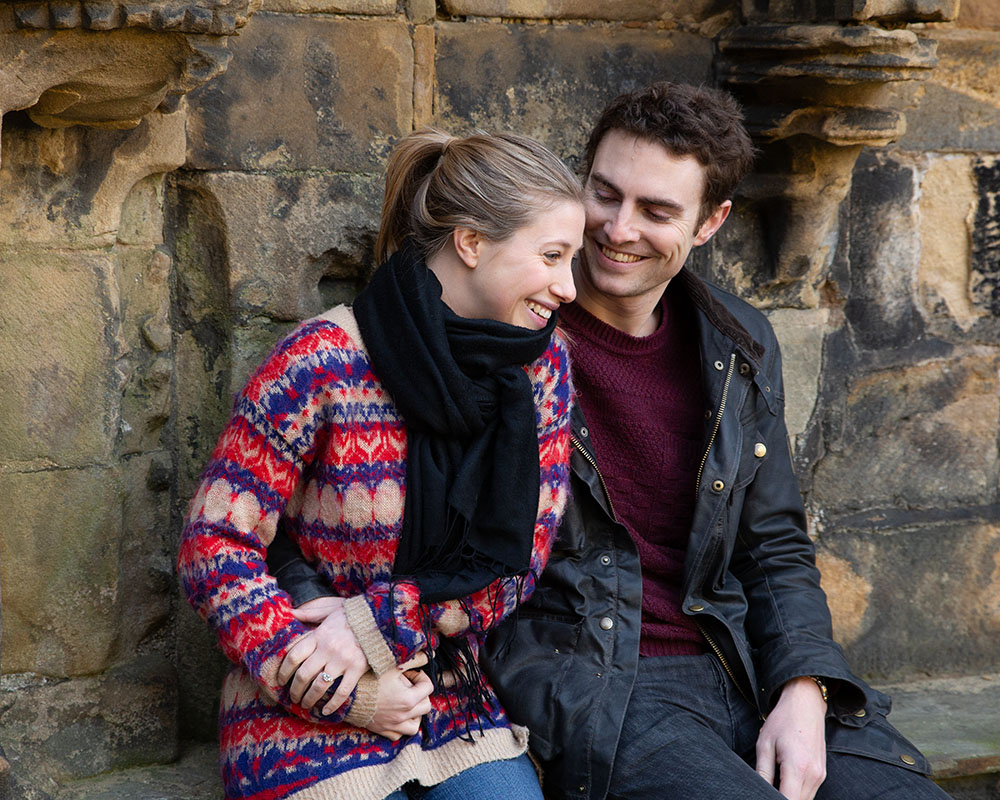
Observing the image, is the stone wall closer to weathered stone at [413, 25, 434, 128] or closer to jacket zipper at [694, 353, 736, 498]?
weathered stone at [413, 25, 434, 128]

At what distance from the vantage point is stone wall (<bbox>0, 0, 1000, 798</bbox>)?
7.14ft

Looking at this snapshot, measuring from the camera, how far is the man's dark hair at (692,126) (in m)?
2.26

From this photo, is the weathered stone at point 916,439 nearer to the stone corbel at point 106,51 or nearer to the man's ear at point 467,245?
the man's ear at point 467,245

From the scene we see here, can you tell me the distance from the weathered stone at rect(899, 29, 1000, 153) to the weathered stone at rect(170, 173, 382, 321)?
1.43m

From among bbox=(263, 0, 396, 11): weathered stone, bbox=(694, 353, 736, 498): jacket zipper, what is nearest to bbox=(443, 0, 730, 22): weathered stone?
bbox=(263, 0, 396, 11): weathered stone

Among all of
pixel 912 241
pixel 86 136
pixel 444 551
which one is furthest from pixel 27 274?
pixel 912 241

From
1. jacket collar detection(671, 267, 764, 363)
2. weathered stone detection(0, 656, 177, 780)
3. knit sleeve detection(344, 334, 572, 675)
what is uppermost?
jacket collar detection(671, 267, 764, 363)

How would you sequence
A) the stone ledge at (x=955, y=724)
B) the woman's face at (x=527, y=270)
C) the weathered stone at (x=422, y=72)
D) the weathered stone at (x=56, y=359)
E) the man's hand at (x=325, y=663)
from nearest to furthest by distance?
the man's hand at (x=325, y=663), the woman's face at (x=527, y=270), the weathered stone at (x=56, y=359), the weathered stone at (x=422, y=72), the stone ledge at (x=955, y=724)

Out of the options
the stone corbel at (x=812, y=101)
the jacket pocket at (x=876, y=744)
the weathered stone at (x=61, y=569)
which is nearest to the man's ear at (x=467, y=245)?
the weathered stone at (x=61, y=569)

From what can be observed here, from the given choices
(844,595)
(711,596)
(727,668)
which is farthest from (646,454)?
(844,595)

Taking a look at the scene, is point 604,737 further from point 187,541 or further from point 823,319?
point 823,319

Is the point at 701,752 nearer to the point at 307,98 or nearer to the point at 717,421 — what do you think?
the point at 717,421

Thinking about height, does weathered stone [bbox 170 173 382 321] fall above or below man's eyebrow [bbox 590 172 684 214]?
below

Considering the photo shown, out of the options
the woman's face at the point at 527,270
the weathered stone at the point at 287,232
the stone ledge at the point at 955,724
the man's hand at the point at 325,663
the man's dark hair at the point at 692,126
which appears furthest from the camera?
the stone ledge at the point at 955,724
